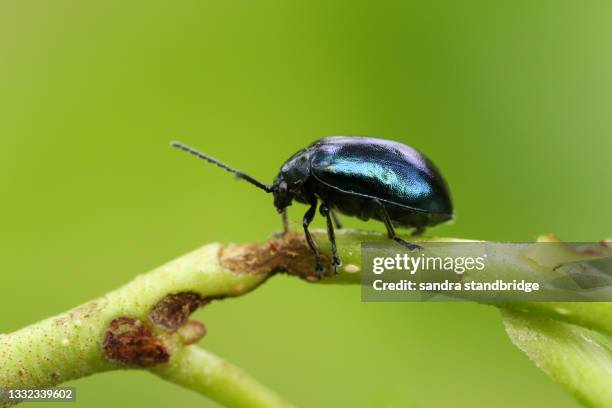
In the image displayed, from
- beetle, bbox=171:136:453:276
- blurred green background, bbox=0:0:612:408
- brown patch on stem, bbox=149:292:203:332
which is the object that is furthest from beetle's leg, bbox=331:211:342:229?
brown patch on stem, bbox=149:292:203:332

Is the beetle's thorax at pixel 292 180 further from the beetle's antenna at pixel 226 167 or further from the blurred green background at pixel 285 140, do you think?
the blurred green background at pixel 285 140

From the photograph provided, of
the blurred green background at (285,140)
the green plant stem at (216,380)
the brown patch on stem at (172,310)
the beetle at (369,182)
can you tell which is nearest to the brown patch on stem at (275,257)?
the brown patch on stem at (172,310)

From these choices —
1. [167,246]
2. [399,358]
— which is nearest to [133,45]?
[167,246]

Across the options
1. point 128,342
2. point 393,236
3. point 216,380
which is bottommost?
point 216,380

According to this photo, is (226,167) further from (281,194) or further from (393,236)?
(393,236)

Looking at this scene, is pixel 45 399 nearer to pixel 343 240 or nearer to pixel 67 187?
pixel 343 240

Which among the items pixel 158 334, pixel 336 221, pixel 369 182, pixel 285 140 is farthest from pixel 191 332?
pixel 285 140
